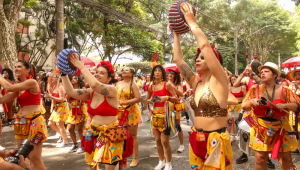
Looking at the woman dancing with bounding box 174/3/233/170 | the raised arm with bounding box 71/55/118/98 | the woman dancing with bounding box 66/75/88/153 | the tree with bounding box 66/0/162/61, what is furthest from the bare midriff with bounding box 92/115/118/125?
the tree with bounding box 66/0/162/61

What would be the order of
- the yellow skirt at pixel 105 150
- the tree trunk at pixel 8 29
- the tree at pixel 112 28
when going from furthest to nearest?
1. the tree at pixel 112 28
2. the tree trunk at pixel 8 29
3. the yellow skirt at pixel 105 150

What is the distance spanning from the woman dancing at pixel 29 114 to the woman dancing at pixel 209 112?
2623 mm

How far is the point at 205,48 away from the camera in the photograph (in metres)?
2.41

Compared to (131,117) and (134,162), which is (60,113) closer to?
(131,117)

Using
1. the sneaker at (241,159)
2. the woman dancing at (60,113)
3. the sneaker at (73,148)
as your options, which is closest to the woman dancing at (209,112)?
the sneaker at (241,159)

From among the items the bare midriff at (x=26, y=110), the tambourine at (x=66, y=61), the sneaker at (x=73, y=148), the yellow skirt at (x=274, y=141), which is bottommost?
the sneaker at (x=73, y=148)

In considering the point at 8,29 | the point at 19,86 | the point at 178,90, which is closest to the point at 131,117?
the point at 178,90

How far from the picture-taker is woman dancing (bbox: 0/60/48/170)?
3963 millimetres

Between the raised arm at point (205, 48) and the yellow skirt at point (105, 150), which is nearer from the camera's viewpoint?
the raised arm at point (205, 48)

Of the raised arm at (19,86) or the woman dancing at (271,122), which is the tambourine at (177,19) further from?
the raised arm at (19,86)

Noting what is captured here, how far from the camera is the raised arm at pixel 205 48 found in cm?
242

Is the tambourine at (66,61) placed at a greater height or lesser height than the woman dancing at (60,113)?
greater

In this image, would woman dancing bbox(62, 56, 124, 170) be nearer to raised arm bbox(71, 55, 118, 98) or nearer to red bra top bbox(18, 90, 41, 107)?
raised arm bbox(71, 55, 118, 98)

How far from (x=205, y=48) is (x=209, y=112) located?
0.66 m
